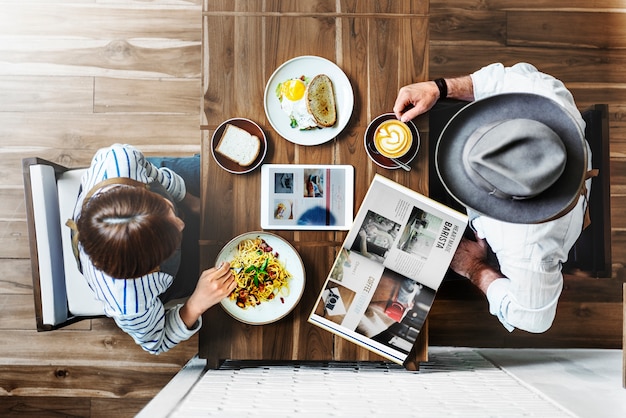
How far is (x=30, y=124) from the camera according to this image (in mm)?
2182

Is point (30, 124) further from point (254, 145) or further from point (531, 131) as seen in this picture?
point (531, 131)

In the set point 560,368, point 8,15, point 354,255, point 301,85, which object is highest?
point 8,15

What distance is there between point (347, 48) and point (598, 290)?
5.27 ft

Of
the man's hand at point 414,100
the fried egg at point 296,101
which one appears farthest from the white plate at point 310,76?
the man's hand at point 414,100

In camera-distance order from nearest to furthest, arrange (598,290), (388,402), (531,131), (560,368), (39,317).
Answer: (531,131), (388,402), (39,317), (560,368), (598,290)

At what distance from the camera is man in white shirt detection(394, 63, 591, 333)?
116cm

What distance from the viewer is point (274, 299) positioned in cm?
144

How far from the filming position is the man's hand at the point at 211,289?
1.42m

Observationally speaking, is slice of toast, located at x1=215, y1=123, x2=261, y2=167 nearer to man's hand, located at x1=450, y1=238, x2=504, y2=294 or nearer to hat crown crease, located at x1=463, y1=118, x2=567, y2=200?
hat crown crease, located at x1=463, y1=118, x2=567, y2=200

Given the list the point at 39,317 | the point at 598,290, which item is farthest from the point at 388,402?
the point at 598,290

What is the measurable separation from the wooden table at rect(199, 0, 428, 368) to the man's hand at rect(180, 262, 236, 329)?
0.06m

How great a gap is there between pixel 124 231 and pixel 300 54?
726 millimetres

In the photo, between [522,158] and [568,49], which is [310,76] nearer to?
[522,158]

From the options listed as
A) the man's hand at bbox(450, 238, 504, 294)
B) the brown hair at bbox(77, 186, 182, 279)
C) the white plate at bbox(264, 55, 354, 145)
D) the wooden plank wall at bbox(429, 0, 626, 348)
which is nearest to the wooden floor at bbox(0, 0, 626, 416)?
the wooden plank wall at bbox(429, 0, 626, 348)
